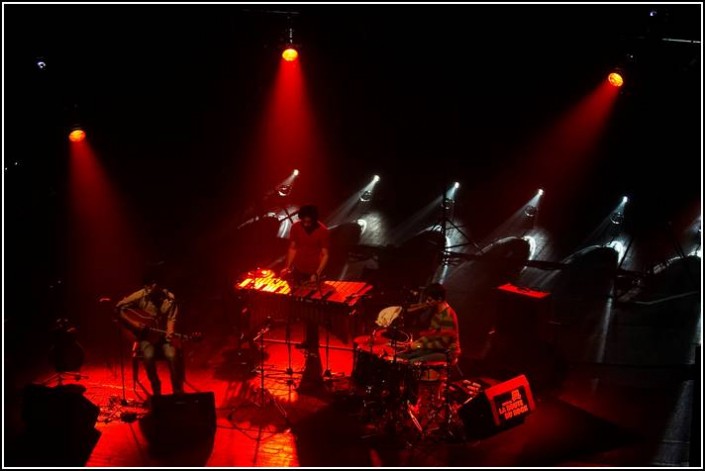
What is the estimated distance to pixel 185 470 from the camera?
5.41 m

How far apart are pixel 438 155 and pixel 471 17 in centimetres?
625

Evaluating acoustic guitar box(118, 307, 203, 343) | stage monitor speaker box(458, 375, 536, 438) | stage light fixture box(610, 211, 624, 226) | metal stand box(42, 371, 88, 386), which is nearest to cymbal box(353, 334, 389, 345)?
stage monitor speaker box(458, 375, 536, 438)

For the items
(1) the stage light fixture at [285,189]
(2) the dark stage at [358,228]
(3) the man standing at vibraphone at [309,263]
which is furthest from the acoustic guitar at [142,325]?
(1) the stage light fixture at [285,189]

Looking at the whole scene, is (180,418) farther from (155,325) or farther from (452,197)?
(452,197)

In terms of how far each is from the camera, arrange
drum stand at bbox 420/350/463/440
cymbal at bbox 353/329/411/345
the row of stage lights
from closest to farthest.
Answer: drum stand at bbox 420/350/463/440 < cymbal at bbox 353/329/411/345 < the row of stage lights

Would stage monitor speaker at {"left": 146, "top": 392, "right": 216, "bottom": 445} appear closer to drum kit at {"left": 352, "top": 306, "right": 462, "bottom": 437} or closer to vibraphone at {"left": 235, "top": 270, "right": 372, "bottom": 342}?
vibraphone at {"left": 235, "top": 270, "right": 372, "bottom": 342}

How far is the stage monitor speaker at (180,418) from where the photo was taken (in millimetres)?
5723

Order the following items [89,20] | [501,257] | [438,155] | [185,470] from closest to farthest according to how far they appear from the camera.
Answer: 1. [185,470]
2. [89,20]
3. [501,257]
4. [438,155]

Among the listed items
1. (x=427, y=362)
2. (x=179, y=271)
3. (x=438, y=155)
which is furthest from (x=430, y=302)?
(x=438, y=155)

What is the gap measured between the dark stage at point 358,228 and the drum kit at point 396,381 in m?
0.04

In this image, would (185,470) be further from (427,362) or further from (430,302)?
(430,302)

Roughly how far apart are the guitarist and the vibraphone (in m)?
0.94

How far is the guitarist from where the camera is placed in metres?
6.45

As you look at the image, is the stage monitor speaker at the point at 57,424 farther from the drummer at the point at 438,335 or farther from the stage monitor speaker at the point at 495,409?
the stage monitor speaker at the point at 495,409
